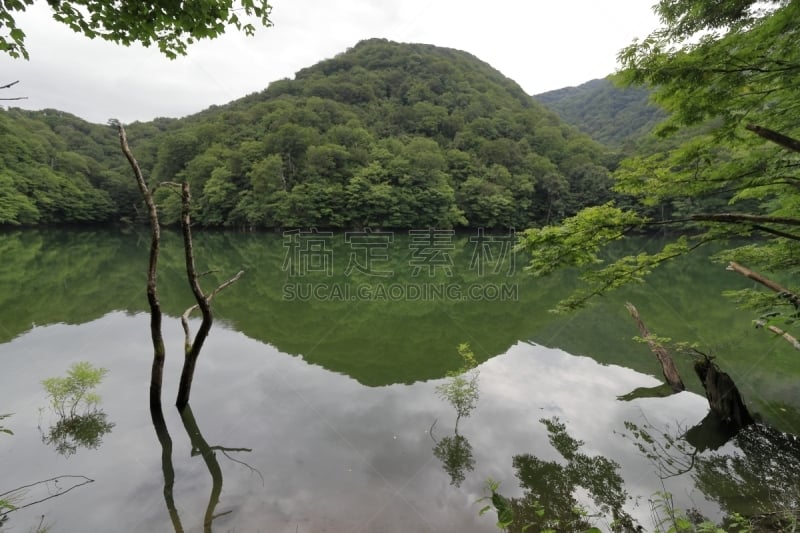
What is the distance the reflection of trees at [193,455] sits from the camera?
3.99 metres

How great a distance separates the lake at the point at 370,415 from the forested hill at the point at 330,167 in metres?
28.9

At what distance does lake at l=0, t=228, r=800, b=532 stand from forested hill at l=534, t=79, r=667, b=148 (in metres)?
70.5

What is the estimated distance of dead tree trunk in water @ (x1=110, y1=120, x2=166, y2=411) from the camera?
469 centimetres

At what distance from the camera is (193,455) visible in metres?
5.05

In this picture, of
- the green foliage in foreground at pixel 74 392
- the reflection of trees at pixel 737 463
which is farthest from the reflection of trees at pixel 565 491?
the green foliage in foreground at pixel 74 392

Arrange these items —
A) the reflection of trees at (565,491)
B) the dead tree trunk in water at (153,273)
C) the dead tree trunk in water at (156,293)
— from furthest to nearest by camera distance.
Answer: the dead tree trunk in water at (156,293) < the dead tree trunk in water at (153,273) < the reflection of trees at (565,491)

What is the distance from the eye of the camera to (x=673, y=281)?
1711 centimetres

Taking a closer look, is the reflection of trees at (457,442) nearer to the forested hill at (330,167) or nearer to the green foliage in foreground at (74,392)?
the green foliage in foreground at (74,392)

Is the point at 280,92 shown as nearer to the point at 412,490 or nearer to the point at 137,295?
the point at 137,295

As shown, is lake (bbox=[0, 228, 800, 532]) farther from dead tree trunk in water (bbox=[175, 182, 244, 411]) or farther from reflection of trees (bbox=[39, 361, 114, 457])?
dead tree trunk in water (bbox=[175, 182, 244, 411])

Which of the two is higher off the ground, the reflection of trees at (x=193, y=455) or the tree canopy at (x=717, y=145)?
the tree canopy at (x=717, y=145)

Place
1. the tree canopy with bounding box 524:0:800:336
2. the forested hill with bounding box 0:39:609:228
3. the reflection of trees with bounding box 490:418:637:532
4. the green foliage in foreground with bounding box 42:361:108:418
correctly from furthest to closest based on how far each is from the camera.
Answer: the forested hill with bounding box 0:39:609:228 < the green foliage in foreground with bounding box 42:361:108:418 < the reflection of trees with bounding box 490:418:637:532 < the tree canopy with bounding box 524:0:800:336

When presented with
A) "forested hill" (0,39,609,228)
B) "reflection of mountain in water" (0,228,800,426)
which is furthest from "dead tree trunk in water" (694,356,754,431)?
"forested hill" (0,39,609,228)

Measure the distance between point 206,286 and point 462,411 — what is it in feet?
46.8
